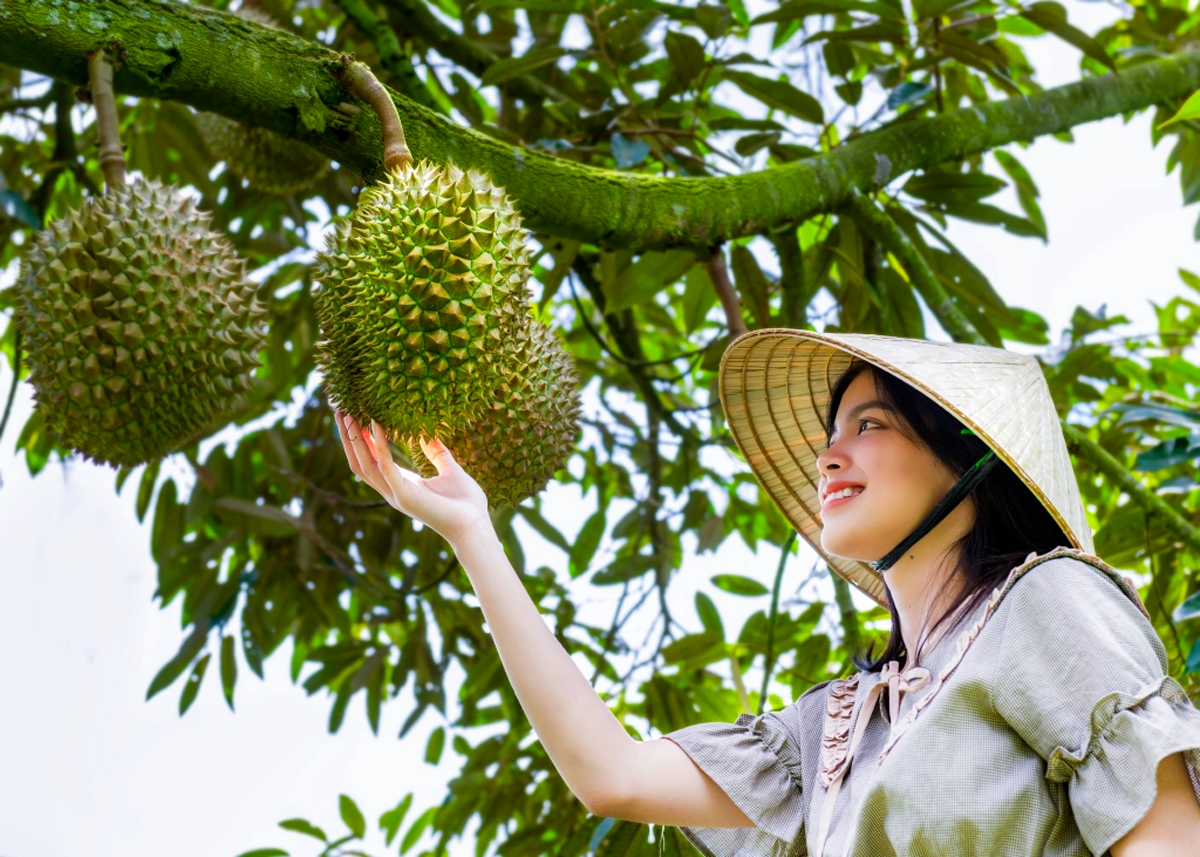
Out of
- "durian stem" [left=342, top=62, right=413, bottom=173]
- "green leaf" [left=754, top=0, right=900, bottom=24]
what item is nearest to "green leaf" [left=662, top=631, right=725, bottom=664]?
"green leaf" [left=754, top=0, right=900, bottom=24]

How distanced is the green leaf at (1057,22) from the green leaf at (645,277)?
3.04 ft

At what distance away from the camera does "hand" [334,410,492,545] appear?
1298mm

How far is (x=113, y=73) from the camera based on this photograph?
1.25 metres

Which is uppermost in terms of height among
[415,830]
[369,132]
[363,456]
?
[369,132]

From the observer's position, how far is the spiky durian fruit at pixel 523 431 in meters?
1.33

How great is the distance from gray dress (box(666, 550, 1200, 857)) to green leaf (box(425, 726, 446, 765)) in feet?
6.68

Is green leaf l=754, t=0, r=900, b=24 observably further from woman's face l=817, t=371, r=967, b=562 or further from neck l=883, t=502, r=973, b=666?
neck l=883, t=502, r=973, b=666

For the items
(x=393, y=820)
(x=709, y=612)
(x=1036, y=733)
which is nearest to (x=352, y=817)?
(x=393, y=820)

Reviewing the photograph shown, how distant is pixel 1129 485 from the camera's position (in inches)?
72.9

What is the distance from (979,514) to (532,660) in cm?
54

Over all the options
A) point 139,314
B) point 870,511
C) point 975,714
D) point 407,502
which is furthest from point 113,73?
point 975,714

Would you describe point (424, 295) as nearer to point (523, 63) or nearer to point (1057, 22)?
point (523, 63)

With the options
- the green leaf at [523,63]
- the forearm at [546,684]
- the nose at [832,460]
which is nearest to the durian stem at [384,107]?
the forearm at [546,684]

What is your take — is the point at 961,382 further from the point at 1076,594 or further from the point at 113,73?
the point at 113,73
